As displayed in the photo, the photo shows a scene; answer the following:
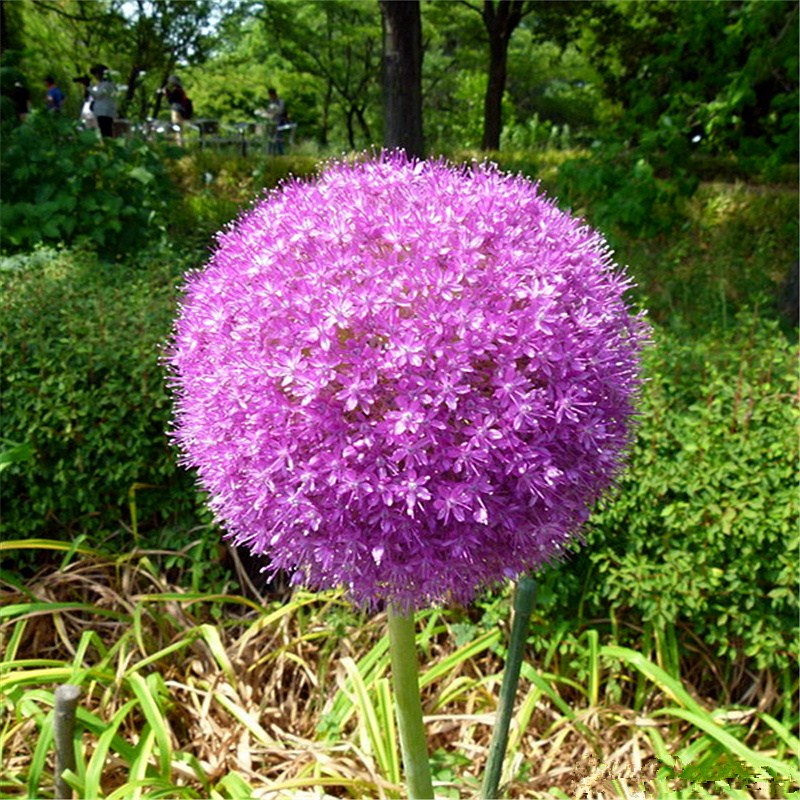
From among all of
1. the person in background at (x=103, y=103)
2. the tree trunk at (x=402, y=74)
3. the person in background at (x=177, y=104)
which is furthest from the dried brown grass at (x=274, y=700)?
the person in background at (x=177, y=104)

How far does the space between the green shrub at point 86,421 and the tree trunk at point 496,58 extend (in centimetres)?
1054

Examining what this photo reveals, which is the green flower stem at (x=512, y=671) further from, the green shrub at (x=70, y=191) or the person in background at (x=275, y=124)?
the person in background at (x=275, y=124)

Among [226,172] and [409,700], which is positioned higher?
[409,700]

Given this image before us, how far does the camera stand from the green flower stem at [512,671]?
118 centimetres

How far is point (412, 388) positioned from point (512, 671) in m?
0.50

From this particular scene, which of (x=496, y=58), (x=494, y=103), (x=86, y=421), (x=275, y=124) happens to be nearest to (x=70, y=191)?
(x=86, y=421)

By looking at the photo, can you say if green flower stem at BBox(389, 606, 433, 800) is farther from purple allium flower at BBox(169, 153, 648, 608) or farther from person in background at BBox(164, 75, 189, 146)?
person in background at BBox(164, 75, 189, 146)

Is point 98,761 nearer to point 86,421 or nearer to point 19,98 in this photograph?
point 86,421

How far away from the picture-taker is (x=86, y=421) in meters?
Result: 2.72

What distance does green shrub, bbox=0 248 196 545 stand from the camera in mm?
2699

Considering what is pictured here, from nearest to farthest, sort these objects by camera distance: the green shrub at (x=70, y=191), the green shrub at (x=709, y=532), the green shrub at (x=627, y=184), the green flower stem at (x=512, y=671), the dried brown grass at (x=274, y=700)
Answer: the green flower stem at (x=512, y=671), the dried brown grass at (x=274, y=700), the green shrub at (x=709, y=532), the green shrub at (x=627, y=184), the green shrub at (x=70, y=191)

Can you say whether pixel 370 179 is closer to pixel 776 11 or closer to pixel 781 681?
pixel 781 681

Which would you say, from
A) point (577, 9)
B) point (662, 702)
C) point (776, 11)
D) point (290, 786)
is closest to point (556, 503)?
point (290, 786)

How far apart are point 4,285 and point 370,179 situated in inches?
104
